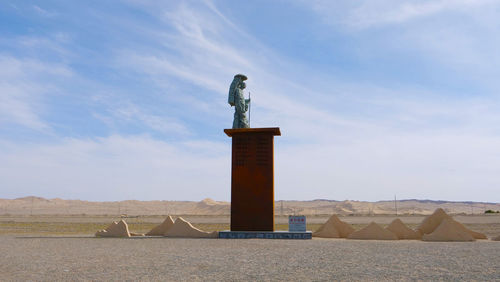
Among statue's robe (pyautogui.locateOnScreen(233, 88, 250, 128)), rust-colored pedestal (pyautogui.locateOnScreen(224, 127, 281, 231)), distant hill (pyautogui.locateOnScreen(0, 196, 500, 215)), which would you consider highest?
A: statue's robe (pyautogui.locateOnScreen(233, 88, 250, 128))

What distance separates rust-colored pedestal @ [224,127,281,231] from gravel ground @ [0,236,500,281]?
390cm

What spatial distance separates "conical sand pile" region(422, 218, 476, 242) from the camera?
56.9ft

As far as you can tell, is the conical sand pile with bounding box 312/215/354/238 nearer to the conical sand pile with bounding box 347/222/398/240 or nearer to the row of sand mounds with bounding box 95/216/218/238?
the conical sand pile with bounding box 347/222/398/240

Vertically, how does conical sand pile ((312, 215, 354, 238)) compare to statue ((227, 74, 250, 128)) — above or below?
below

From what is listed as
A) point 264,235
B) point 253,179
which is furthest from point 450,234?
point 253,179

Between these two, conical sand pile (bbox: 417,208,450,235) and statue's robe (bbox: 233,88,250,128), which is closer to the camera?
conical sand pile (bbox: 417,208,450,235)

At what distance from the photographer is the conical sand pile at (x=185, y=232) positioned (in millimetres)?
18984

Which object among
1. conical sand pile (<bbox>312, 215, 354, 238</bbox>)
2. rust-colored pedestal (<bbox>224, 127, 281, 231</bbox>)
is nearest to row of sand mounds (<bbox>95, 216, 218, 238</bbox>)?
rust-colored pedestal (<bbox>224, 127, 281, 231</bbox>)

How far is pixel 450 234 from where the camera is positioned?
17391 millimetres

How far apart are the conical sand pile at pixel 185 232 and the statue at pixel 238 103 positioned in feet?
16.8

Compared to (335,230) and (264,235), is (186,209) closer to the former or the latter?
(335,230)

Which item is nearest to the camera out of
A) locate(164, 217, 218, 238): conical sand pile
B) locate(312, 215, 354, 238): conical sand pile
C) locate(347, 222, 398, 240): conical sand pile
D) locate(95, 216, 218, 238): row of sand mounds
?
locate(347, 222, 398, 240): conical sand pile

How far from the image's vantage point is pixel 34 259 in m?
11.7

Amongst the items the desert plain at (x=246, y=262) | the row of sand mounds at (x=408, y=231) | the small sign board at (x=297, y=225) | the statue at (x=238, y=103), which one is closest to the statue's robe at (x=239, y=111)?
the statue at (x=238, y=103)
